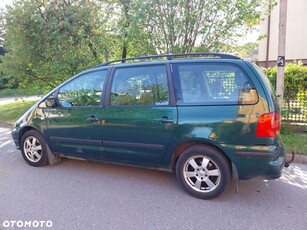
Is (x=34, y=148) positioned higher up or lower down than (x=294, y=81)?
lower down

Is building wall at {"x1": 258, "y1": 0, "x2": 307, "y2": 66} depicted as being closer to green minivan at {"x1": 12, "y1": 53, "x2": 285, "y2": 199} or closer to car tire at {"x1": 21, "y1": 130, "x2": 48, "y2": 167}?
green minivan at {"x1": 12, "y1": 53, "x2": 285, "y2": 199}

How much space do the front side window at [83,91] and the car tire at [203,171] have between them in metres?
1.47

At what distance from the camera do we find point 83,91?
3723 millimetres

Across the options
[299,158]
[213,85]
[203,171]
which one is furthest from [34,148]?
[299,158]

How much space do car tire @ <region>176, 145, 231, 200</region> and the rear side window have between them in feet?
1.94

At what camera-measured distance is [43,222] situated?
259 centimetres

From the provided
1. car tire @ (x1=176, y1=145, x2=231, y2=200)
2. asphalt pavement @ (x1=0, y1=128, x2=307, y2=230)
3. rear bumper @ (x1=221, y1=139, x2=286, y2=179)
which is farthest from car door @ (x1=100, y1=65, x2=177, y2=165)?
rear bumper @ (x1=221, y1=139, x2=286, y2=179)

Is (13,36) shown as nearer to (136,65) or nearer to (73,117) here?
(73,117)

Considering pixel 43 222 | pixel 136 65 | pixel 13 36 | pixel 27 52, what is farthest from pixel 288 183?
pixel 13 36

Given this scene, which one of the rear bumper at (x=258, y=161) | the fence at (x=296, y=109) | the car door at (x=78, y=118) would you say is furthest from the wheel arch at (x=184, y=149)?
the fence at (x=296, y=109)

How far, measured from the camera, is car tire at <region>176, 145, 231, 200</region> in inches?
114

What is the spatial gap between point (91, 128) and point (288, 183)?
284 cm

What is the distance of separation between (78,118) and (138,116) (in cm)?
→ 99

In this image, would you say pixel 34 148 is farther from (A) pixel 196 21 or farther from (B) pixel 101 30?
(B) pixel 101 30
